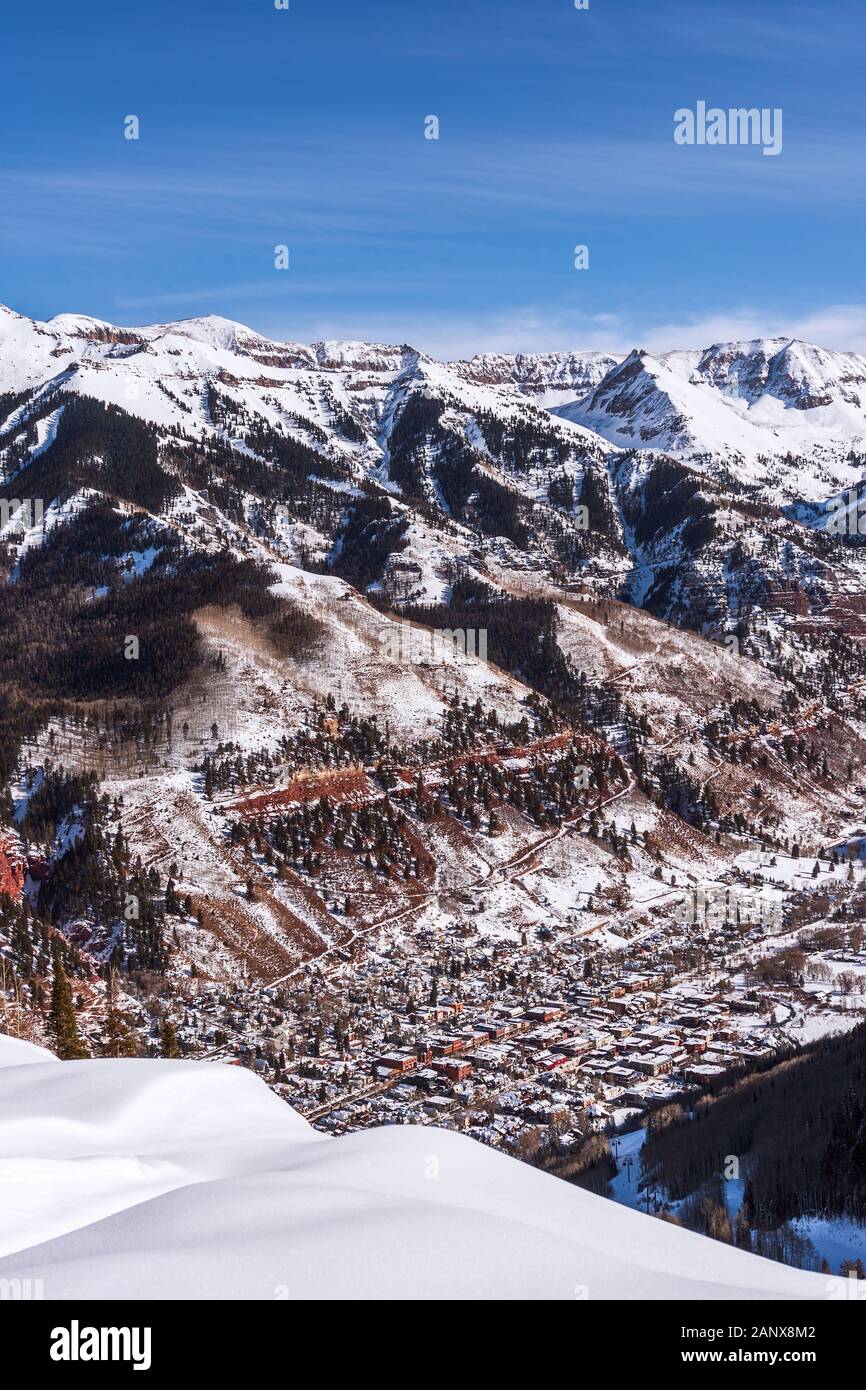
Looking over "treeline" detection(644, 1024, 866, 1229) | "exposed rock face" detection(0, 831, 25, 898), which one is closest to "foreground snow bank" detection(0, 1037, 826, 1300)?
"treeline" detection(644, 1024, 866, 1229)

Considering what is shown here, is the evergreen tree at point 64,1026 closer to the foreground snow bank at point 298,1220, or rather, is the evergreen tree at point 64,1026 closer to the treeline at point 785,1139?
the foreground snow bank at point 298,1220

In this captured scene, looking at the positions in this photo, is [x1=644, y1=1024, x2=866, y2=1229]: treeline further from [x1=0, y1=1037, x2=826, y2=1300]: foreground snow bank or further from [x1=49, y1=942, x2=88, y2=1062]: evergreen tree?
[x1=49, y1=942, x2=88, y2=1062]: evergreen tree

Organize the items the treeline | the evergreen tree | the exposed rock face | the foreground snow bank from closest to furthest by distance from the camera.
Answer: the foreground snow bank → the treeline → the evergreen tree → the exposed rock face

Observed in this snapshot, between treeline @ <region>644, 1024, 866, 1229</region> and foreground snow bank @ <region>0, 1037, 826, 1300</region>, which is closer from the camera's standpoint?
foreground snow bank @ <region>0, 1037, 826, 1300</region>

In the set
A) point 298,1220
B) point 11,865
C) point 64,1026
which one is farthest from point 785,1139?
point 11,865

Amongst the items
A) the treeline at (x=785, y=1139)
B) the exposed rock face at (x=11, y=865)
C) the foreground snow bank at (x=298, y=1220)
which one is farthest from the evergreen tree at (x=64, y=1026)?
the exposed rock face at (x=11, y=865)

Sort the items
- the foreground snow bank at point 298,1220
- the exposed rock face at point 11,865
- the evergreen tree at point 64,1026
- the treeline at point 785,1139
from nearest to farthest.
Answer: the foreground snow bank at point 298,1220, the treeline at point 785,1139, the evergreen tree at point 64,1026, the exposed rock face at point 11,865

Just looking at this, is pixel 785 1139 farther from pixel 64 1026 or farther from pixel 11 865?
pixel 11 865
